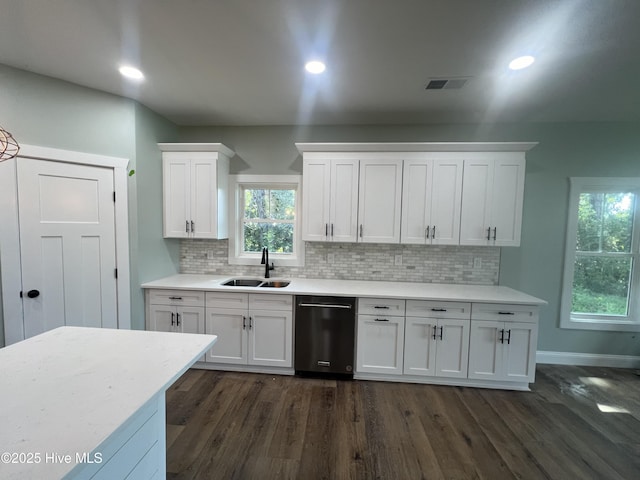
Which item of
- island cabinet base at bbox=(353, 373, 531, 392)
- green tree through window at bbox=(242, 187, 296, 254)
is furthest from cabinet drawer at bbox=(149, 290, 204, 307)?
island cabinet base at bbox=(353, 373, 531, 392)

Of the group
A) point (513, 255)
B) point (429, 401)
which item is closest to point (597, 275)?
point (513, 255)

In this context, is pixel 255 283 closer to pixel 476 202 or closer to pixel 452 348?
pixel 452 348

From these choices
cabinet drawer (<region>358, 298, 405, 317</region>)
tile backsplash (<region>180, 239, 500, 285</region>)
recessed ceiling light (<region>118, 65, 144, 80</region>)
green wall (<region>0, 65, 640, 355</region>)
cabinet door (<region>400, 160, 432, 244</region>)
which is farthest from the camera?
tile backsplash (<region>180, 239, 500, 285</region>)

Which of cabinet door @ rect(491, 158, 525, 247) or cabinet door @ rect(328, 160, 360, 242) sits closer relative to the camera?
cabinet door @ rect(491, 158, 525, 247)

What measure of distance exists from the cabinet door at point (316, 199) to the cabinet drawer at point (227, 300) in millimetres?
914

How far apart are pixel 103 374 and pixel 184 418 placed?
1.39 metres

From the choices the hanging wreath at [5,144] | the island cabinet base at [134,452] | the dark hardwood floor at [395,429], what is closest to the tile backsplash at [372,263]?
the dark hardwood floor at [395,429]

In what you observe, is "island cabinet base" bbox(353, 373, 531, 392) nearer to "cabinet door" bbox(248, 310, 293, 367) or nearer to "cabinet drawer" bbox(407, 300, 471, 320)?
"cabinet drawer" bbox(407, 300, 471, 320)

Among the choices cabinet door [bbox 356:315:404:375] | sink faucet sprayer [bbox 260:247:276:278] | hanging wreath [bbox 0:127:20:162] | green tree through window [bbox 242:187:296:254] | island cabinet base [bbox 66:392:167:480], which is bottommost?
cabinet door [bbox 356:315:404:375]

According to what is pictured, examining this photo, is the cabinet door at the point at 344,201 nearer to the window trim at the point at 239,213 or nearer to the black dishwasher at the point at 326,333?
the window trim at the point at 239,213

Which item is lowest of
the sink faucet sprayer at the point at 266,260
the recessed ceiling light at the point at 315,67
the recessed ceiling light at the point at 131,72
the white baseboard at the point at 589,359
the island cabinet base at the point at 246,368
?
the island cabinet base at the point at 246,368

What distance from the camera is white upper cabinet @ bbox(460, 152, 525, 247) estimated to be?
2734mm

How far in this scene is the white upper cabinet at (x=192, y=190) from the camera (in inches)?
118

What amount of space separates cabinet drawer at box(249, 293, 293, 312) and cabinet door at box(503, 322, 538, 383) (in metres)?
2.10
